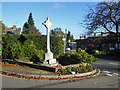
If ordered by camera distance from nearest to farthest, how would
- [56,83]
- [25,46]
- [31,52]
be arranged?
[56,83] < [25,46] < [31,52]

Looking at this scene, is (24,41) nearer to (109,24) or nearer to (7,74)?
(7,74)

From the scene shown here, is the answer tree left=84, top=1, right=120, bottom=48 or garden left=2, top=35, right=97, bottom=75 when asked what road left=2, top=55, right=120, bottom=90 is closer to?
garden left=2, top=35, right=97, bottom=75

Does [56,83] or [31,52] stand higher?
[31,52]

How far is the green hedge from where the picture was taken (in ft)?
41.1

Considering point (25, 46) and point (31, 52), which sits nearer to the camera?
point (25, 46)

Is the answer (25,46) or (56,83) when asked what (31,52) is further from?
(56,83)

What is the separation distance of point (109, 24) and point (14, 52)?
16.7m

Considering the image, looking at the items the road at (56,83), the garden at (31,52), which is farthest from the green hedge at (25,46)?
the road at (56,83)

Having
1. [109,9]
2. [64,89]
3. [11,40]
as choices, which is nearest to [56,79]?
[64,89]

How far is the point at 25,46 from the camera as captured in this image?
1369 cm

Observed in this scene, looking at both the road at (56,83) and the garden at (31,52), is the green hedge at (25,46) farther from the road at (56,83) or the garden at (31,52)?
the road at (56,83)

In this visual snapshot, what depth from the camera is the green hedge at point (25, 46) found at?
1252 centimetres

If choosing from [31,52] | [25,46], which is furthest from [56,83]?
[25,46]

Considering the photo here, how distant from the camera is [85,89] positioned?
5410 millimetres
